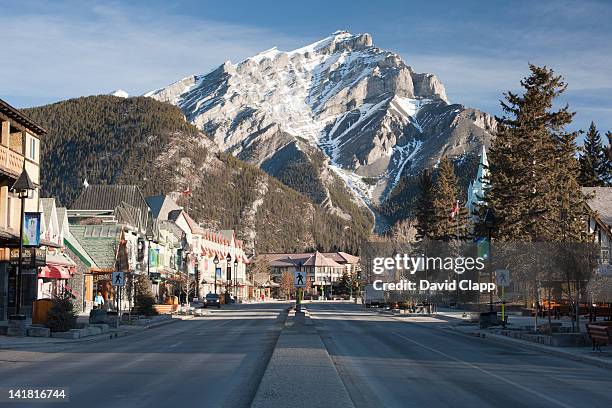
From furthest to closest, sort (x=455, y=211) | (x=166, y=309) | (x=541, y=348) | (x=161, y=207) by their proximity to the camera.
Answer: (x=161, y=207) < (x=455, y=211) < (x=166, y=309) < (x=541, y=348)

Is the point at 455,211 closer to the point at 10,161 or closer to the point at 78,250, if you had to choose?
the point at 78,250

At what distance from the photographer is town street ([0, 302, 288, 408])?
14469mm

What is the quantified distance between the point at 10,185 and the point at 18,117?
3.81 m

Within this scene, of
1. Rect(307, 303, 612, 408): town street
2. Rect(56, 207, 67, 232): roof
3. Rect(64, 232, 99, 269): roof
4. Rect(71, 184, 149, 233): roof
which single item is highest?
Rect(71, 184, 149, 233): roof

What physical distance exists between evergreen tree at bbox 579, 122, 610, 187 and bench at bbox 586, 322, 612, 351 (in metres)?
77.8

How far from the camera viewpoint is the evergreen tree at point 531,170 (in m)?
51.7

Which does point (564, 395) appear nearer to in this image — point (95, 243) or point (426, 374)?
point (426, 374)

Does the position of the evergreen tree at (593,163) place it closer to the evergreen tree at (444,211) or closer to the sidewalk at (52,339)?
the evergreen tree at (444,211)

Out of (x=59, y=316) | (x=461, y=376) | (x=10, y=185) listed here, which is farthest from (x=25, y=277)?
(x=461, y=376)

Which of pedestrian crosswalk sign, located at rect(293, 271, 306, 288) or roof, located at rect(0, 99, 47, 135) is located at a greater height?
roof, located at rect(0, 99, 47, 135)

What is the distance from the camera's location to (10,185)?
1644 inches

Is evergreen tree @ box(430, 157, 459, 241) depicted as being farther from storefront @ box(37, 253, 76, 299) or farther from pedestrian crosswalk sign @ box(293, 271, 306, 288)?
pedestrian crosswalk sign @ box(293, 271, 306, 288)

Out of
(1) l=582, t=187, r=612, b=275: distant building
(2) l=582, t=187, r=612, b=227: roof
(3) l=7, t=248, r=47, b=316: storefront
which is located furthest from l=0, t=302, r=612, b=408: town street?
(2) l=582, t=187, r=612, b=227: roof

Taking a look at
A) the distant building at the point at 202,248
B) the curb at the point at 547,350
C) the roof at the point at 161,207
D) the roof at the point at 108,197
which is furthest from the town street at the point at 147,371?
the roof at the point at 161,207
